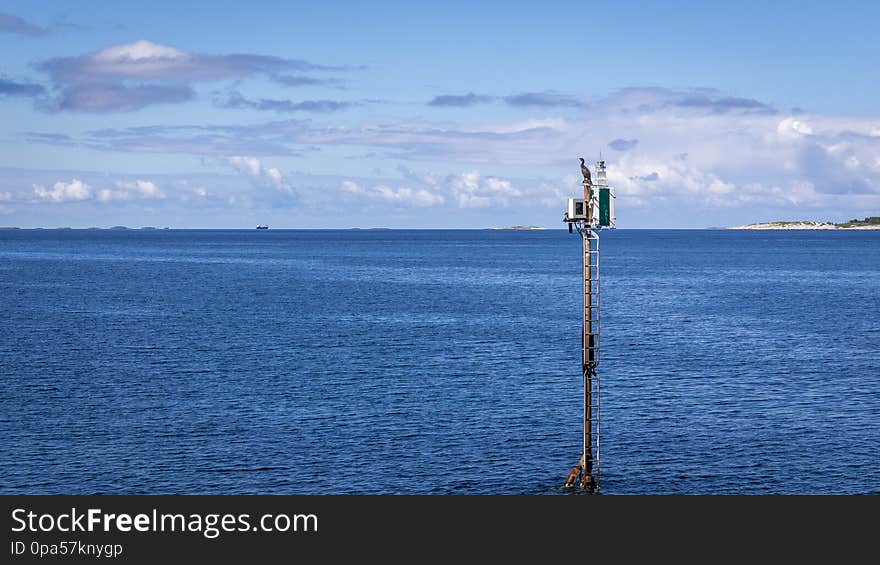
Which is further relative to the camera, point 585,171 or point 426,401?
point 426,401

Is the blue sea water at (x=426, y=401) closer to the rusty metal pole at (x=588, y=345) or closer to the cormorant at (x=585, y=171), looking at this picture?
the rusty metal pole at (x=588, y=345)

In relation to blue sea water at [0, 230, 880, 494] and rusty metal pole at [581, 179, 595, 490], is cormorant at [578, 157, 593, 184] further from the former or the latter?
blue sea water at [0, 230, 880, 494]

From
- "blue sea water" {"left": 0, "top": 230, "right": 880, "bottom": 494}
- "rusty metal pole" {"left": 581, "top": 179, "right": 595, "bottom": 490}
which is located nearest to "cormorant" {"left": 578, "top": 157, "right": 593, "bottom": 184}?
"rusty metal pole" {"left": 581, "top": 179, "right": 595, "bottom": 490}

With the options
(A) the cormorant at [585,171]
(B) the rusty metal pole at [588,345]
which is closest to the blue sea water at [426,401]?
(B) the rusty metal pole at [588,345]

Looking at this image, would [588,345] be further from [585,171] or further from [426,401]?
[426,401]

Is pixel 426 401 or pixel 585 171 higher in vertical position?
pixel 585 171

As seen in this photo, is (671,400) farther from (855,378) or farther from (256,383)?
(256,383)

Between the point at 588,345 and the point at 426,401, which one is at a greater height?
the point at 588,345

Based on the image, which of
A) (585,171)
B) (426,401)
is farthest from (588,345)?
(426,401)

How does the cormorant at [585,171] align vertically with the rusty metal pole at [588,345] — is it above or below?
above

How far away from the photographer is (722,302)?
158 metres
